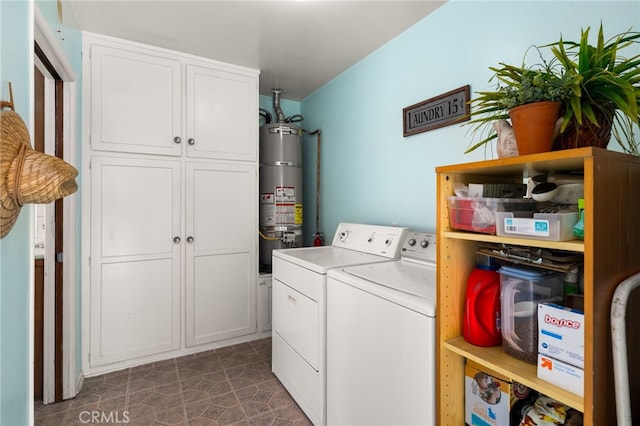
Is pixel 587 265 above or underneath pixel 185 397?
above

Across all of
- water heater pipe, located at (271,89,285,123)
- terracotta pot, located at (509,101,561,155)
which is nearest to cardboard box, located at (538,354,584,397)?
terracotta pot, located at (509,101,561,155)

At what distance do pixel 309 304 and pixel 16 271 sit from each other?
4.04ft

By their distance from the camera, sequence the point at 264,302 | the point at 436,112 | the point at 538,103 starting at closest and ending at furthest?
the point at 538,103, the point at 436,112, the point at 264,302

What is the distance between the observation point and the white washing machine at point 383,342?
3.73ft

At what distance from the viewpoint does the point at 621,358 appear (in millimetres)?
732

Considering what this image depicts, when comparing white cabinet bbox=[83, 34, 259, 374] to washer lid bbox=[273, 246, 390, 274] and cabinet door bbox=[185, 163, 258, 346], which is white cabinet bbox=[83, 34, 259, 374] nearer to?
cabinet door bbox=[185, 163, 258, 346]

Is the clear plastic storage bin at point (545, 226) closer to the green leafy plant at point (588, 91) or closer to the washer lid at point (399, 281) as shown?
the green leafy plant at point (588, 91)

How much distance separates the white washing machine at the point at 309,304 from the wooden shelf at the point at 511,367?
79 cm

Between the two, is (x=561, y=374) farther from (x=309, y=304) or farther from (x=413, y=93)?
(x=413, y=93)

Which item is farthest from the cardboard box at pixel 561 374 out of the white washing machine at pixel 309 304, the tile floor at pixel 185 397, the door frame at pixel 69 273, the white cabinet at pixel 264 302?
the door frame at pixel 69 273

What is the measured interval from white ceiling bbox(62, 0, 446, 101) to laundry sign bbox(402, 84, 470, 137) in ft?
1.82

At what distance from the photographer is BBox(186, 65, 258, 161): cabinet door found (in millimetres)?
2627

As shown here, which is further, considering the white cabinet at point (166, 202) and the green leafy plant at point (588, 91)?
the white cabinet at point (166, 202)

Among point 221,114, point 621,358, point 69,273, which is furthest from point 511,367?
point 221,114
